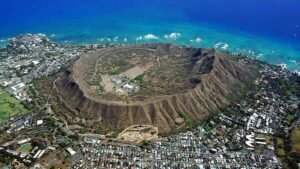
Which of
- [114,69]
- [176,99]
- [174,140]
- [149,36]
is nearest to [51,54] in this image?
[114,69]

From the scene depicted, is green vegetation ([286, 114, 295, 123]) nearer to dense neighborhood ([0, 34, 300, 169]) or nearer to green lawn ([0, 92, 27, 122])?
dense neighborhood ([0, 34, 300, 169])

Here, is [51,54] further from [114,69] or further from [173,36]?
[173,36]

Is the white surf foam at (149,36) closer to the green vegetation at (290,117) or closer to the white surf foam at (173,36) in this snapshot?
the white surf foam at (173,36)

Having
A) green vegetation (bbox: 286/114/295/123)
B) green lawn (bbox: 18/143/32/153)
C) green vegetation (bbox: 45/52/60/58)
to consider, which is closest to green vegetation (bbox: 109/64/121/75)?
green vegetation (bbox: 45/52/60/58)

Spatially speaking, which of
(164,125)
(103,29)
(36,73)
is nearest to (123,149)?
(164,125)

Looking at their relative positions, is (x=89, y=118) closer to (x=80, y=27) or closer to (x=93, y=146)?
(x=93, y=146)
